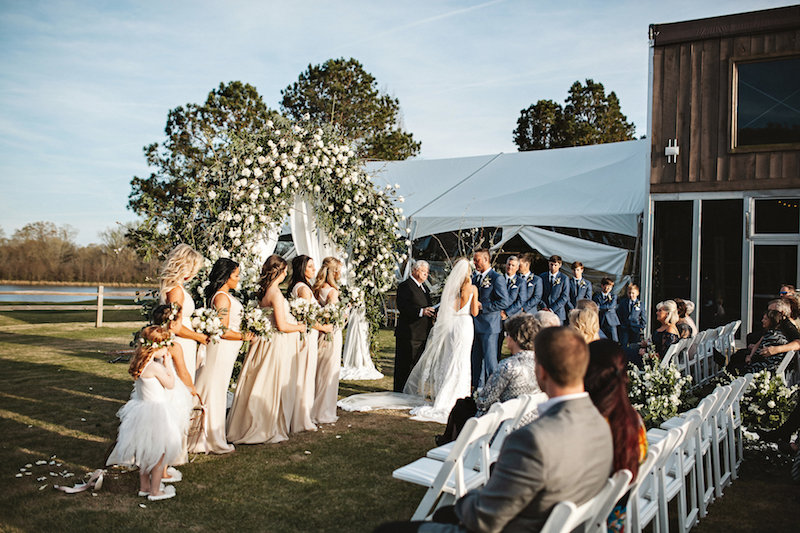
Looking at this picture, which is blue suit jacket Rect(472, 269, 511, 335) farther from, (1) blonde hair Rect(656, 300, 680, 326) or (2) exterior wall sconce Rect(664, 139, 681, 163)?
(2) exterior wall sconce Rect(664, 139, 681, 163)

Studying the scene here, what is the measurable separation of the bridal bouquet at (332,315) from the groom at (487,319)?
7.21 ft

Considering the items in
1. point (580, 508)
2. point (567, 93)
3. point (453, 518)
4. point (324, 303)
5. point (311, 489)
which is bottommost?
point (311, 489)

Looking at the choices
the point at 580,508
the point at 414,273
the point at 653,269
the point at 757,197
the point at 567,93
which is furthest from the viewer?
the point at 567,93

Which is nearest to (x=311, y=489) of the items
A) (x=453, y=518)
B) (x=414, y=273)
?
(x=453, y=518)

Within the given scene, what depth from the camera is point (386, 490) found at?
4.83m

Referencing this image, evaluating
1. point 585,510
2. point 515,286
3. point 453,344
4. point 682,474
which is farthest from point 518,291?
point 585,510

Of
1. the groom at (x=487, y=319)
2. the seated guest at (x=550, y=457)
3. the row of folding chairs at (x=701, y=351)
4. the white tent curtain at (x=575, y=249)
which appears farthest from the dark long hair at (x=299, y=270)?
the white tent curtain at (x=575, y=249)

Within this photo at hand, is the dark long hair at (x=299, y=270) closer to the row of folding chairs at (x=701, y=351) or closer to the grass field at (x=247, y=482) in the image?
the grass field at (x=247, y=482)

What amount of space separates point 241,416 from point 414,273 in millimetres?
3221

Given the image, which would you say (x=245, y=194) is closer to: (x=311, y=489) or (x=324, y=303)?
(x=324, y=303)

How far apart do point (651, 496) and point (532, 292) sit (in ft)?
20.7

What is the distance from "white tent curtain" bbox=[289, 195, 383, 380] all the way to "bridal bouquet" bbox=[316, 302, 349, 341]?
142 centimetres

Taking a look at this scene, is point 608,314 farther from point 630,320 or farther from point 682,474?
point 682,474

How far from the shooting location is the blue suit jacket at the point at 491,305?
27.8ft
